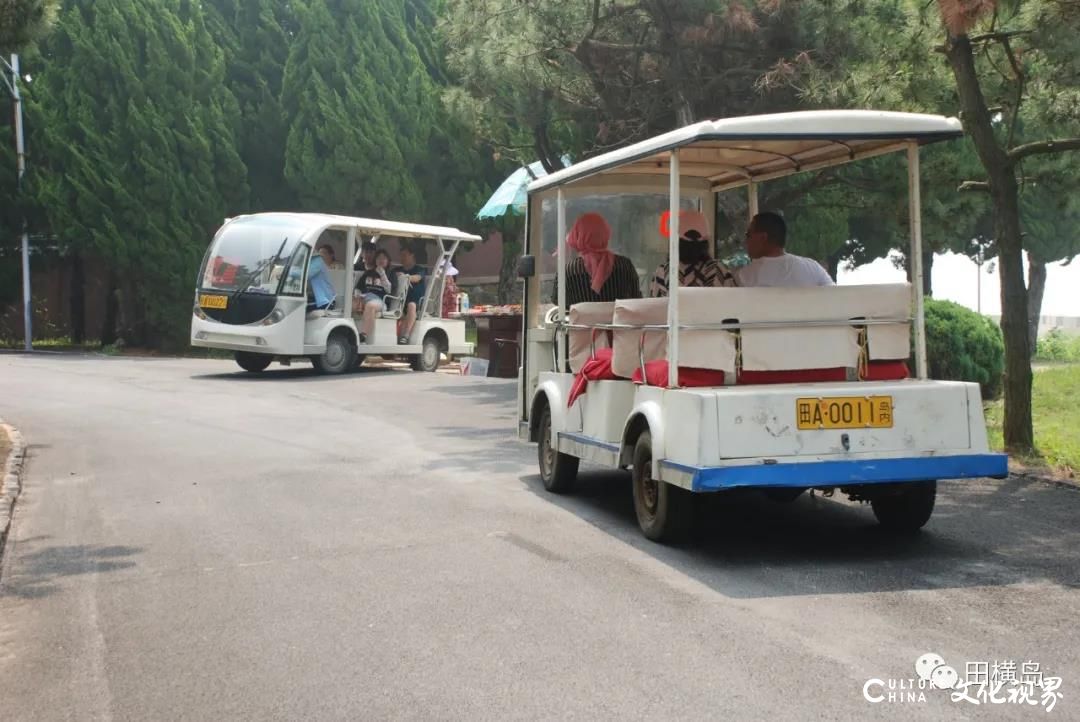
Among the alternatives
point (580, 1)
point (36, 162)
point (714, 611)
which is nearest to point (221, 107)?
point (36, 162)

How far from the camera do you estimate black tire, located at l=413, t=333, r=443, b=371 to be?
24234 millimetres

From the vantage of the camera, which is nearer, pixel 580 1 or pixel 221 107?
pixel 580 1

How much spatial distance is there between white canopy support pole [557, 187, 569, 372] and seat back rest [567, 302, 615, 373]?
22cm

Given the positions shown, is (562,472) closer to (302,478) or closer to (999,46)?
(302,478)

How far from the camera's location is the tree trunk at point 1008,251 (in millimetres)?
11367

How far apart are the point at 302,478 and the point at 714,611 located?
207 inches

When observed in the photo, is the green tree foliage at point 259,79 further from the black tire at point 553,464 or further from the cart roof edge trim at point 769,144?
the cart roof edge trim at point 769,144

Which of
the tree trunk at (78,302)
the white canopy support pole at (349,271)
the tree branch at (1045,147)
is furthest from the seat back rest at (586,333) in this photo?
the tree trunk at (78,302)

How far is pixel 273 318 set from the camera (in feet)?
70.0

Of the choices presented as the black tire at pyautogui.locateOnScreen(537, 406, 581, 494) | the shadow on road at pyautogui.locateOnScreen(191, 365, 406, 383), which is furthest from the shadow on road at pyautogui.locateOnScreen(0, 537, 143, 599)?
the shadow on road at pyautogui.locateOnScreen(191, 365, 406, 383)

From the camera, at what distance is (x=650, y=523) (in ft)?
26.0

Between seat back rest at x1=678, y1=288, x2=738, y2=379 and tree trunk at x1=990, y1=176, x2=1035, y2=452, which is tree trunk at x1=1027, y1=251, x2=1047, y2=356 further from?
seat back rest at x1=678, y1=288, x2=738, y2=379

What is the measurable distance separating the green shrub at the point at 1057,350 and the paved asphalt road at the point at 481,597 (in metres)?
20.4

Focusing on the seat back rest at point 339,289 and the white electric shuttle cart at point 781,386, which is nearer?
the white electric shuttle cart at point 781,386
